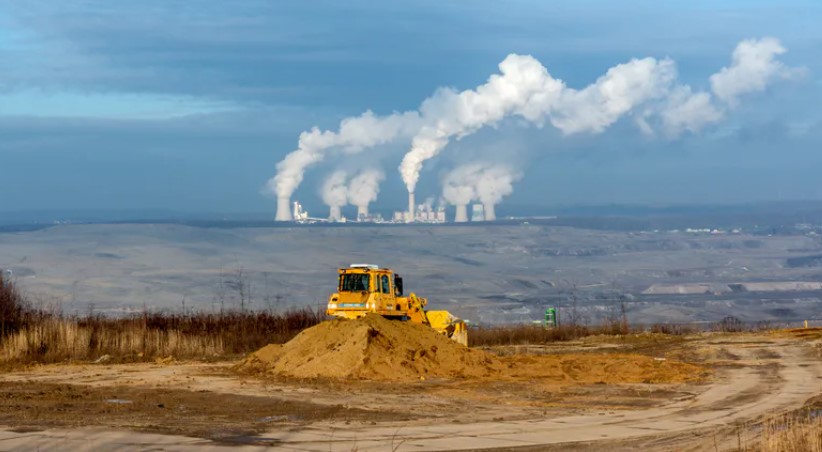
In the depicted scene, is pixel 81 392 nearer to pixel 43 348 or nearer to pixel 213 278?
pixel 43 348

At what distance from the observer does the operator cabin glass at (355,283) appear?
35250mm

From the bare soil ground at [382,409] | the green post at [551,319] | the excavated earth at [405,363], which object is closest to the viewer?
the bare soil ground at [382,409]

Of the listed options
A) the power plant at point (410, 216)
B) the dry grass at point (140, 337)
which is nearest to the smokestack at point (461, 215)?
the power plant at point (410, 216)

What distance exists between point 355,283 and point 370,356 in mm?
7864

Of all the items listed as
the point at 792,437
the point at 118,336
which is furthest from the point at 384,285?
the point at 792,437

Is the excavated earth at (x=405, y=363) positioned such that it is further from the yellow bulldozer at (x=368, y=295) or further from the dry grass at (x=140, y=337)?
the dry grass at (x=140, y=337)

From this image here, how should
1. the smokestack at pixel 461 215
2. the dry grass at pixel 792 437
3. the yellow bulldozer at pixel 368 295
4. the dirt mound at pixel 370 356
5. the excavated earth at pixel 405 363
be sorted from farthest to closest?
the smokestack at pixel 461 215, the yellow bulldozer at pixel 368 295, the dirt mound at pixel 370 356, the excavated earth at pixel 405 363, the dry grass at pixel 792 437

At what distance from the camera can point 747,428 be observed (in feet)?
61.1

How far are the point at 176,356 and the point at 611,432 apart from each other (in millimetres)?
18799

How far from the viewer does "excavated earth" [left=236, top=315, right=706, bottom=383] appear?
89.3 ft

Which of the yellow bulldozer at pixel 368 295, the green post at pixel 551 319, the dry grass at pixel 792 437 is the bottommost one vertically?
the green post at pixel 551 319

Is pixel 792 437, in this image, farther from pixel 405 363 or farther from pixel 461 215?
pixel 461 215

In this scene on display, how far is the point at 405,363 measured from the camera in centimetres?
2798

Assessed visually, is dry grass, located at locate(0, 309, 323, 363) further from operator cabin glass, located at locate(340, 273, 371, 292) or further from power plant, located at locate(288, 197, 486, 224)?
power plant, located at locate(288, 197, 486, 224)
